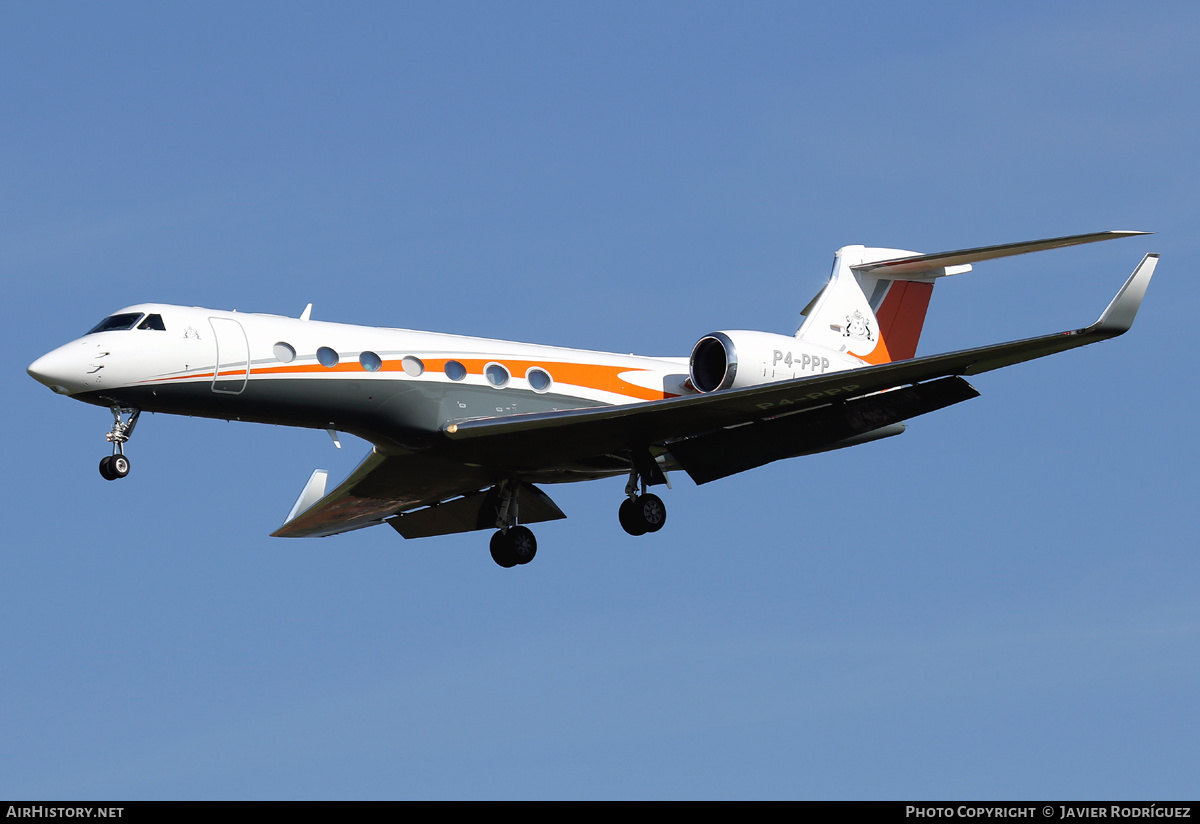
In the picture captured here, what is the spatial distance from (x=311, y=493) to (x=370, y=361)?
19.1 feet

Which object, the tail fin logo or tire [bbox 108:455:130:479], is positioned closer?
tire [bbox 108:455:130:479]

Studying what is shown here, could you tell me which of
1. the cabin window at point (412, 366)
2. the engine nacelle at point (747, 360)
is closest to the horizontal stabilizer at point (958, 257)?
the engine nacelle at point (747, 360)

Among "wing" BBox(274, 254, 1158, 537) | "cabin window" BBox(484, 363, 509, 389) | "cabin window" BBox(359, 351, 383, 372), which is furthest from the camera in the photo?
"cabin window" BBox(484, 363, 509, 389)

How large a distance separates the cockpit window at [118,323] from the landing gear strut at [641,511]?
7379 millimetres

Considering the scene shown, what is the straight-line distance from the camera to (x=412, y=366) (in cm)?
2117

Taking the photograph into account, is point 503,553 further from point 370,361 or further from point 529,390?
point 370,361

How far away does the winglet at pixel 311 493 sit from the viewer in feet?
84.8

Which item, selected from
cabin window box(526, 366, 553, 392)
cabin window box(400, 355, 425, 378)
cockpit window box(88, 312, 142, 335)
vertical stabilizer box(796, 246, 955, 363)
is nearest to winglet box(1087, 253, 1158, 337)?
vertical stabilizer box(796, 246, 955, 363)

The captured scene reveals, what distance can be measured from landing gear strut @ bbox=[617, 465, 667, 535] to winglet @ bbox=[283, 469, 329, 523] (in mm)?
6038

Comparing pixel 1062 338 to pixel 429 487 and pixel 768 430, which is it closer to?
pixel 768 430

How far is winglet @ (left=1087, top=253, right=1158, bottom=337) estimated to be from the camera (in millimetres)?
18766

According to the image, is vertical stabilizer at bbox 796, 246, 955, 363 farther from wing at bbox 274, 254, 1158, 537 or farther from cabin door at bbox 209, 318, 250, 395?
cabin door at bbox 209, 318, 250, 395

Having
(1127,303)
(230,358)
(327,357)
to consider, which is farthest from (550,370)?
(1127,303)

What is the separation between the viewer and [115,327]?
19719 mm
